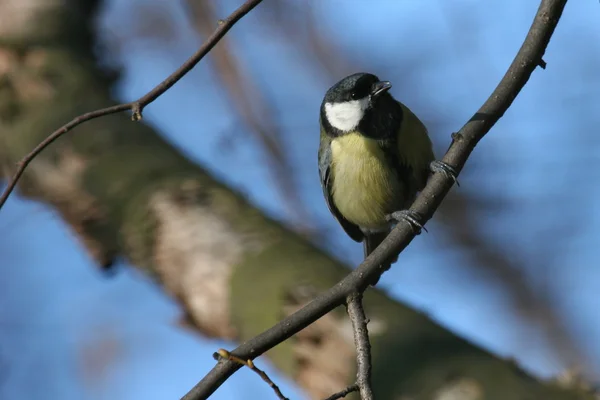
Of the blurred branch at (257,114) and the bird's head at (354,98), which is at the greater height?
the blurred branch at (257,114)

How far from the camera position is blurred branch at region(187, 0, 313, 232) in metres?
4.80

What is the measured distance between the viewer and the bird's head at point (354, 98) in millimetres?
2457

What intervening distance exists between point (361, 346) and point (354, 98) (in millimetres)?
1183

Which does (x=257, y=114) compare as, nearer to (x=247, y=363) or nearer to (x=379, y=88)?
(x=379, y=88)

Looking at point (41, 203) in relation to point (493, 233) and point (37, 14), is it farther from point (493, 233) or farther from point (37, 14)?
point (493, 233)

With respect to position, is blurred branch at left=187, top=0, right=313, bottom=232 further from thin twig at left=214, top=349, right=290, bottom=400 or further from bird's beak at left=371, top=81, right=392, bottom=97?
thin twig at left=214, top=349, right=290, bottom=400

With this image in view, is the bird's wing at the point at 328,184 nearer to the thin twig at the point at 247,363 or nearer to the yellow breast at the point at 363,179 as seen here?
the yellow breast at the point at 363,179

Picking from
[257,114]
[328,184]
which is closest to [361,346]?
[328,184]

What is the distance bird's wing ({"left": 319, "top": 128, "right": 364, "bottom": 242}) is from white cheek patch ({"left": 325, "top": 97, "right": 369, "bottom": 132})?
0.09 meters

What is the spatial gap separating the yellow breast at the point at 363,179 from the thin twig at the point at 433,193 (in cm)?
76

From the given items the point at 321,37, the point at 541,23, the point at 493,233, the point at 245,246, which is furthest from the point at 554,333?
the point at 541,23

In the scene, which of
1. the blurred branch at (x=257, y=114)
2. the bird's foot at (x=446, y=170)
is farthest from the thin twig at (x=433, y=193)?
the blurred branch at (x=257, y=114)

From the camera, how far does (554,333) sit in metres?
5.42

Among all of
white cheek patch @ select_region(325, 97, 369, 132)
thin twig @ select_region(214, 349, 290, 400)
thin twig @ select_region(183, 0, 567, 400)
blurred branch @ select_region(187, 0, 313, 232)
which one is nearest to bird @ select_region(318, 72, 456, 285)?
white cheek patch @ select_region(325, 97, 369, 132)
